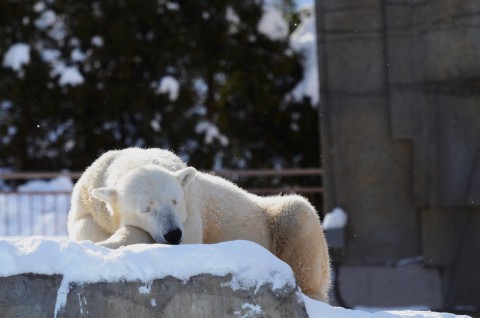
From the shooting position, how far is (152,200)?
4.61 metres

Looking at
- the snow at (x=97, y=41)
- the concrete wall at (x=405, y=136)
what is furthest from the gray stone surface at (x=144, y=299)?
the snow at (x=97, y=41)

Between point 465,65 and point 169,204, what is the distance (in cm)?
395

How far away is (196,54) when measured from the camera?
14.7 meters

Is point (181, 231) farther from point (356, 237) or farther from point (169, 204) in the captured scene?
point (356, 237)

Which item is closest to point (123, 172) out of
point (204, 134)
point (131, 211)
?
point (131, 211)

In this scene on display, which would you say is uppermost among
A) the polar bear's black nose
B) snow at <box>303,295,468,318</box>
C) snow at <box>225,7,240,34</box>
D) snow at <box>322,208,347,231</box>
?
snow at <box>225,7,240,34</box>

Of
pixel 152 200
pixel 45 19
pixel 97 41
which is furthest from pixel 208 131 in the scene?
pixel 152 200

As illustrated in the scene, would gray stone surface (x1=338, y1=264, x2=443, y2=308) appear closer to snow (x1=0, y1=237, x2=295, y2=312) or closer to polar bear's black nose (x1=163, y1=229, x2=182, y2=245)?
polar bear's black nose (x1=163, y1=229, x2=182, y2=245)

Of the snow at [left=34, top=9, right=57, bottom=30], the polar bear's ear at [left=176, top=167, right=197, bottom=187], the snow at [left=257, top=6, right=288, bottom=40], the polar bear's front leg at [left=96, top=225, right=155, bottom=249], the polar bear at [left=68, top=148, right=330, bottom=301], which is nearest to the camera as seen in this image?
the polar bear's front leg at [left=96, top=225, right=155, bottom=249]

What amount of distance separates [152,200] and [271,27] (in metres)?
10.5

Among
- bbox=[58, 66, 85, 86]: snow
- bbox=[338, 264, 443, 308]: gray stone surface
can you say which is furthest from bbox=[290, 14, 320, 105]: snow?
bbox=[338, 264, 443, 308]: gray stone surface

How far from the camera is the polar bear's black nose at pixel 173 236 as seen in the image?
175 inches

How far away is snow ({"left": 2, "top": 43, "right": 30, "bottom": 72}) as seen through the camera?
46.4 ft

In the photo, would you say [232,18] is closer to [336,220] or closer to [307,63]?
[307,63]
